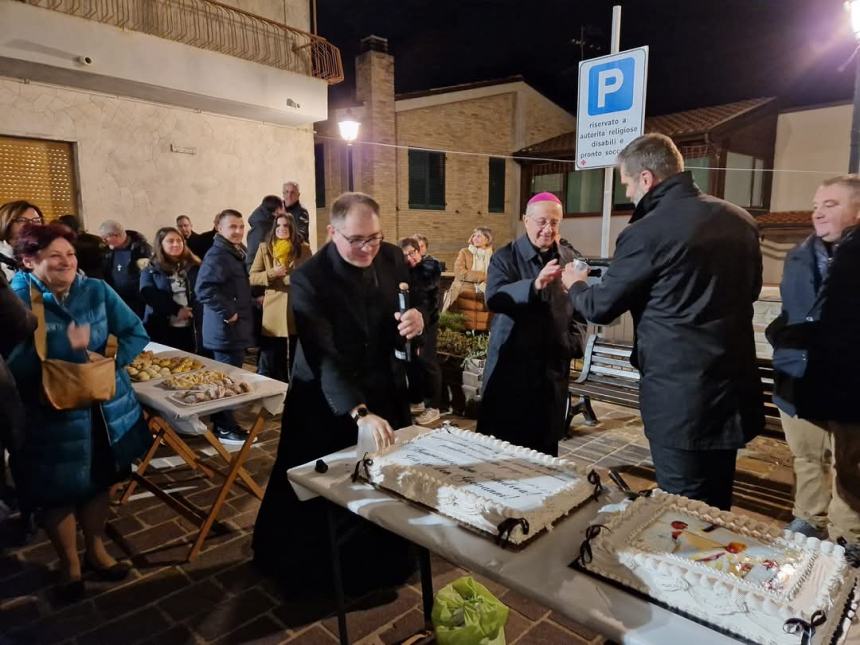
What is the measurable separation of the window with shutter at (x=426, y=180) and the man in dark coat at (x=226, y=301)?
12624mm

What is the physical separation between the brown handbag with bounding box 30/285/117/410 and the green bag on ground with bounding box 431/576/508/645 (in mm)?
1952

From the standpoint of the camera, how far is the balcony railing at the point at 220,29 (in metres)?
9.28

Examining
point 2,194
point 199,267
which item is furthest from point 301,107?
point 199,267

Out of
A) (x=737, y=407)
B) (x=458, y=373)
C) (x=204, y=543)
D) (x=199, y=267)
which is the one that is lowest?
(x=204, y=543)

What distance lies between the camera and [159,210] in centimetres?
1039

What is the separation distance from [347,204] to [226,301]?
3174 millimetres

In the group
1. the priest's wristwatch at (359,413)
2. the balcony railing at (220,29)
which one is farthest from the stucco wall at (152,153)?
the priest's wristwatch at (359,413)

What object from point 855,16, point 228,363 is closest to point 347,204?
point 228,363

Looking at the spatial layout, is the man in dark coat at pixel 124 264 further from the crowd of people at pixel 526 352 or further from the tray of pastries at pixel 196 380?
the crowd of people at pixel 526 352

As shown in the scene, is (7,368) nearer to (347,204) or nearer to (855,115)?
(347,204)

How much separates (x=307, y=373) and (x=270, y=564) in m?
1.14

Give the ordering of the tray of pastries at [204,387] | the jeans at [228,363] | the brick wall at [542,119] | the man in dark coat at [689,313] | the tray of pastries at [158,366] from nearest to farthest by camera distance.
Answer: the man in dark coat at [689,313]
the tray of pastries at [204,387]
the tray of pastries at [158,366]
the jeans at [228,363]
the brick wall at [542,119]

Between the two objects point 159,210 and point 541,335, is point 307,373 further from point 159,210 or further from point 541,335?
point 159,210

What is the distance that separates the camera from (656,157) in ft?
7.99
